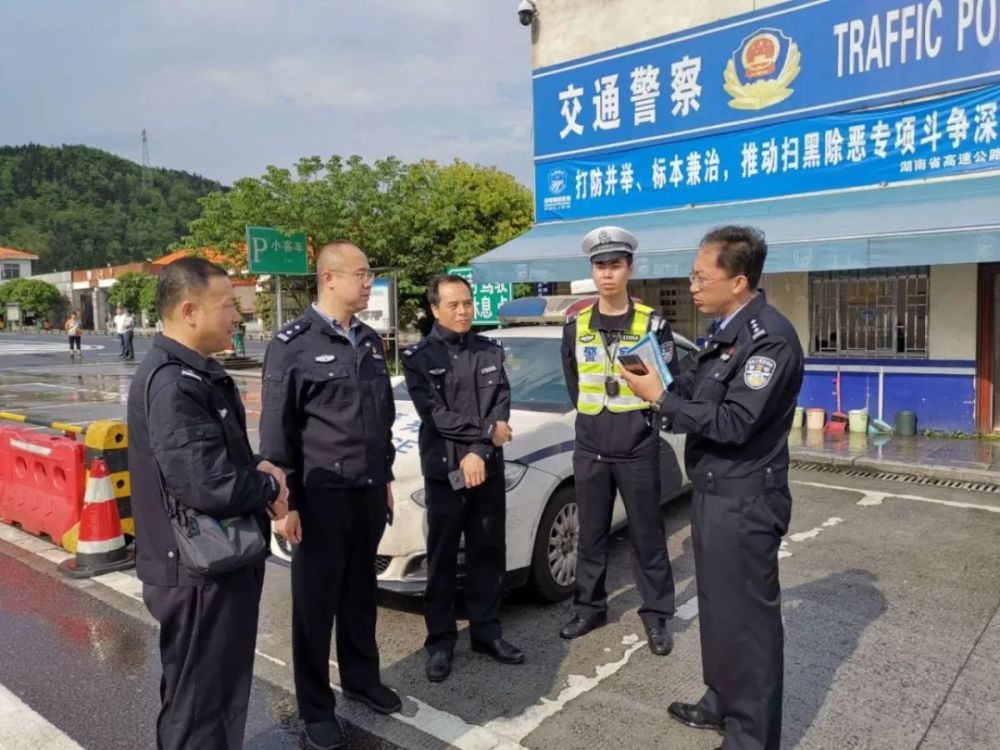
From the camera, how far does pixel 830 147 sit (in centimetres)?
968

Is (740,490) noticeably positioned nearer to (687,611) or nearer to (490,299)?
(687,611)

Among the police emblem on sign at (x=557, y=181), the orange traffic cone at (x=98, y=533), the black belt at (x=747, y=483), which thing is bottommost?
the orange traffic cone at (x=98, y=533)

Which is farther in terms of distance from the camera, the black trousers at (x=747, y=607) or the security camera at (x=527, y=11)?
the security camera at (x=527, y=11)

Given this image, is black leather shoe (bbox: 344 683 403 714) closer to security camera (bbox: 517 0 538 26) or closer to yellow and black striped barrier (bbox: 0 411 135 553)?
yellow and black striped barrier (bbox: 0 411 135 553)

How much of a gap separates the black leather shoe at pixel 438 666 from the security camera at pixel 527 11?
11666mm

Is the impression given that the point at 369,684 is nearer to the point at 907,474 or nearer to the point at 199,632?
the point at 199,632

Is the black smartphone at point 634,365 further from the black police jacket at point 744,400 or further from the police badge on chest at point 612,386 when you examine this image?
the police badge on chest at point 612,386

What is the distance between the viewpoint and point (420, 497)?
3.74 m

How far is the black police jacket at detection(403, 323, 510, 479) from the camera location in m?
3.33

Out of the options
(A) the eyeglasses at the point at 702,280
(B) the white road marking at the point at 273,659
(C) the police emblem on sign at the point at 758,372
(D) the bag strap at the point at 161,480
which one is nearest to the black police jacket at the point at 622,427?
Answer: (A) the eyeglasses at the point at 702,280

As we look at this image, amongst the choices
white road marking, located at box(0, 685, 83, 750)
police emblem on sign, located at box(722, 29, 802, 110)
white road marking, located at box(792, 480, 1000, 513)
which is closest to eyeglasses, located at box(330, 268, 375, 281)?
white road marking, located at box(0, 685, 83, 750)

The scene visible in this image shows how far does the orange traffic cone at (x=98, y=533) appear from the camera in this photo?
189 inches

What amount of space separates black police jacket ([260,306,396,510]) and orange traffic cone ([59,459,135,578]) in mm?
2701

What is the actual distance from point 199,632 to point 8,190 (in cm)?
13371
